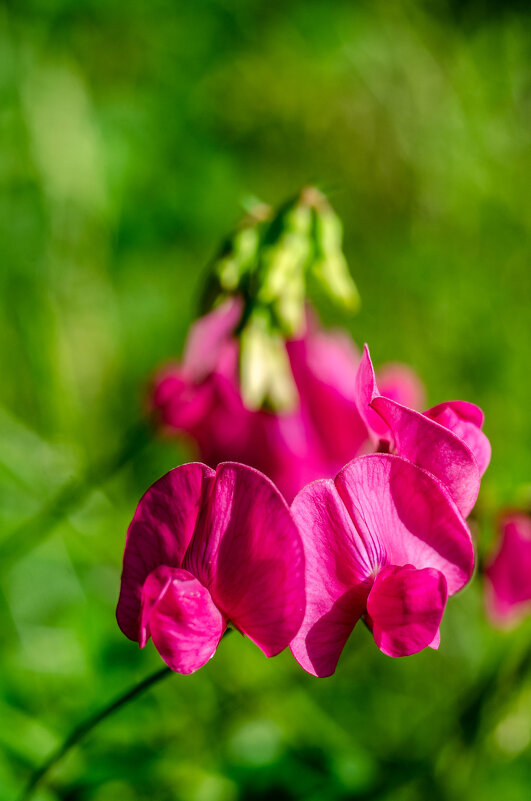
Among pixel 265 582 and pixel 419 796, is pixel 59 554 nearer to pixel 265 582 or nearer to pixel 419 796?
pixel 419 796

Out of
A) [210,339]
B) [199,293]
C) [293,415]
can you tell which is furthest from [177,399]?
[199,293]

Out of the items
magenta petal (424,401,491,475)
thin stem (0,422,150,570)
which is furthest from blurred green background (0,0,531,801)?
magenta petal (424,401,491,475)

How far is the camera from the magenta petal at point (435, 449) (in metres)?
0.47

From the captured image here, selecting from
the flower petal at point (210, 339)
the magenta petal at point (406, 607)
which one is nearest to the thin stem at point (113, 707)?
the magenta petal at point (406, 607)

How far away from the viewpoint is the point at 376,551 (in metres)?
0.50

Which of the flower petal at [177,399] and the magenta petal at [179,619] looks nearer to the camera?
the magenta petal at [179,619]

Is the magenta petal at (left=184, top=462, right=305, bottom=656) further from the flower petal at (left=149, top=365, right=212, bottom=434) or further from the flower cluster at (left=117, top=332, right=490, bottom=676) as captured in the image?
the flower petal at (left=149, top=365, right=212, bottom=434)

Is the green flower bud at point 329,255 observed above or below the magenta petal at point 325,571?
above

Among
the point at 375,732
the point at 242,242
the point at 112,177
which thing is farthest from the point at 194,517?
the point at 112,177

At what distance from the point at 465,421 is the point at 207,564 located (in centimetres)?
19

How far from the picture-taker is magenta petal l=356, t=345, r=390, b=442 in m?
0.49

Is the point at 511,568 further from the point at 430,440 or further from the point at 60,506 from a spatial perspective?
the point at 60,506

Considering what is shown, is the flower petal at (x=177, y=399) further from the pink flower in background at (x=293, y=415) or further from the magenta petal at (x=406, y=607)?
the magenta petal at (x=406, y=607)

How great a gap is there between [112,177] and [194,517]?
5.16 feet
